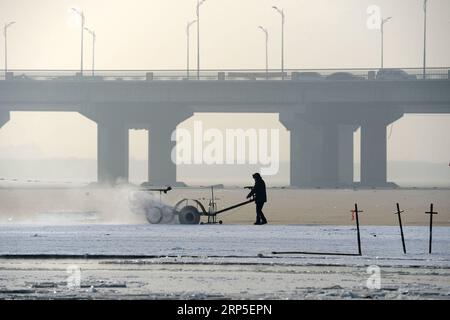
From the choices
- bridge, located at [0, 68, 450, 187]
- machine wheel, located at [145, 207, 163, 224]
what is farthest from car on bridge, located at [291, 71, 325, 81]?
machine wheel, located at [145, 207, 163, 224]

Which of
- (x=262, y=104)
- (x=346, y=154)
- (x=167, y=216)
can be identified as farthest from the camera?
(x=346, y=154)

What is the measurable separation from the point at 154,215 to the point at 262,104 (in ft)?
318

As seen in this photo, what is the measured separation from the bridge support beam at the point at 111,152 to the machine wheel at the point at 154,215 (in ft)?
358

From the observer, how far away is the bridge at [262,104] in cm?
13200

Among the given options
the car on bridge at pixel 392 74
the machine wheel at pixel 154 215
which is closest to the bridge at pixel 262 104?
the car on bridge at pixel 392 74

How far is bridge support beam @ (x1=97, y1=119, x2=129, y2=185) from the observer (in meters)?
146

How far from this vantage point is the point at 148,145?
15112 cm

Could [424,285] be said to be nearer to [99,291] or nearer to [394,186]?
[99,291]

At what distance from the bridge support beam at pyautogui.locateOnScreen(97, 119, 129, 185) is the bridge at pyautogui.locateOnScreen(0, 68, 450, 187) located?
12 centimetres

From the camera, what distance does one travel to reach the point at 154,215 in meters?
36.7

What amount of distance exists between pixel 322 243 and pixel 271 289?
395 inches

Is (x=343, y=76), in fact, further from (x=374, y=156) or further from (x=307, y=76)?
(x=374, y=156)

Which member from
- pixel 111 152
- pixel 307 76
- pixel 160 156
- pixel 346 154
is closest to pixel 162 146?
pixel 160 156
